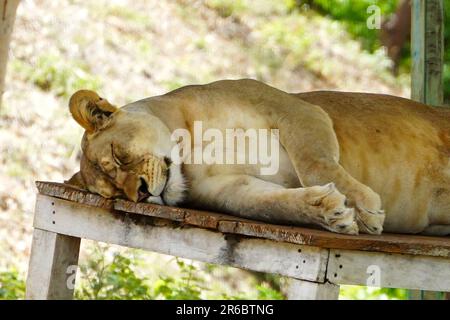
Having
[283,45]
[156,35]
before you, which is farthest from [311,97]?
[283,45]

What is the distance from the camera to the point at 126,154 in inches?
153

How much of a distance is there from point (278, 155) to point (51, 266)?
114 centimetres

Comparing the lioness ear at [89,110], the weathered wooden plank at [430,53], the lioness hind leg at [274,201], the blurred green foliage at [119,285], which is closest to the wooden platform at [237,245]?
the lioness hind leg at [274,201]

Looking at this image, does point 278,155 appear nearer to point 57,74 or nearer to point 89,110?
point 89,110

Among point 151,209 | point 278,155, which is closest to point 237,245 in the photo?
point 151,209

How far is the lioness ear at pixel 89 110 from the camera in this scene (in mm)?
4055

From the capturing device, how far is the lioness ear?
4.05 metres

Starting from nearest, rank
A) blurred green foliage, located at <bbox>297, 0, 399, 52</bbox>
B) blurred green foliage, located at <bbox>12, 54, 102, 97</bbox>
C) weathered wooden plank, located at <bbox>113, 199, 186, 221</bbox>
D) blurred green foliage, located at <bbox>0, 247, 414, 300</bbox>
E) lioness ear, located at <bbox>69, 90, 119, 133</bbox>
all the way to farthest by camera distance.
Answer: weathered wooden plank, located at <bbox>113, 199, 186, 221</bbox>
lioness ear, located at <bbox>69, 90, 119, 133</bbox>
blurred green foliage, located at <bbox>0, 247, 414, 300</bbox>
blurred green foliage, located at <bbox>12, 54, 102, 97</bbox>
blurred green foliage, located at <bbox>297, 0, 399, 52</bbox>

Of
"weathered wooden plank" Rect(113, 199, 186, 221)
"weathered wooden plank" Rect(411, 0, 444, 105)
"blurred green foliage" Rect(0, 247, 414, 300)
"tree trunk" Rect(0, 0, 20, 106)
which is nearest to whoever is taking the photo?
"weathered wooden plank" Rect(113, 199, 186, 221)

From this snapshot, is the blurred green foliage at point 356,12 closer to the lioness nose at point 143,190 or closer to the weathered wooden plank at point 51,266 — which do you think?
the weathered wooden plank at point 51,266

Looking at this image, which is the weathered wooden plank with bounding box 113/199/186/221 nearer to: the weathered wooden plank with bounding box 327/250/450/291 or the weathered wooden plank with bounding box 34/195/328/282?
the weathered wooden plank with bounding box 34/195/328/282

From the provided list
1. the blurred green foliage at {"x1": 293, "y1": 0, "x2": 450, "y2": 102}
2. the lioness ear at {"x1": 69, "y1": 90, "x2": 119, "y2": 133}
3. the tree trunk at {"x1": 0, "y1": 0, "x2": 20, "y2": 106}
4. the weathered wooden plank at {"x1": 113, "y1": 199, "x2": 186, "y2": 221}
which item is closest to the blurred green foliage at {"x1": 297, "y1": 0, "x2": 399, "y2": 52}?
the blurred green foliage at {"x1": 293, "y1": 0, "x2": 450, "y2": 102}

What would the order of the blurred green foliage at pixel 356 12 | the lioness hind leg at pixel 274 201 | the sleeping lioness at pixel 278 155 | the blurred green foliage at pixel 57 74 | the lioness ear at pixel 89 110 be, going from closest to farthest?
the lioness hind leg at pixel 274 201 < the sleeping lioness at pixel 278 155 < the lioness ear at pixel 89 110 < the blurred green foliage at pixel 57 74 < the blurred green foliage at pixel 356 12
